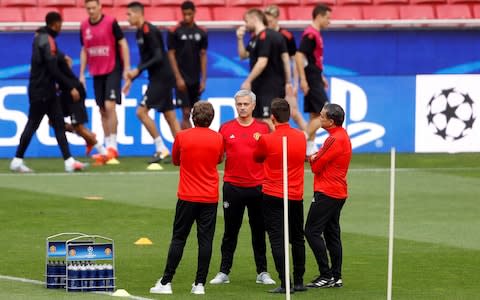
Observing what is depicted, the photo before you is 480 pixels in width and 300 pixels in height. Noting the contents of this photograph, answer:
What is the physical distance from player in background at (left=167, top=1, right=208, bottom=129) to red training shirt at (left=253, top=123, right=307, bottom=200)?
1099 cm

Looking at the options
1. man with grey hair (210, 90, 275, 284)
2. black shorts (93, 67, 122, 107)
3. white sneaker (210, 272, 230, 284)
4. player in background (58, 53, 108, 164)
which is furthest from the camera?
black shorts (93, 67, 122, 107)

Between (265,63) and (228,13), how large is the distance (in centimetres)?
473

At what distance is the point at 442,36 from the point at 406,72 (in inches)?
35.0

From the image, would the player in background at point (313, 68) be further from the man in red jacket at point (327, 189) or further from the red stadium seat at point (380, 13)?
the man in red jacket at point (327, 189)

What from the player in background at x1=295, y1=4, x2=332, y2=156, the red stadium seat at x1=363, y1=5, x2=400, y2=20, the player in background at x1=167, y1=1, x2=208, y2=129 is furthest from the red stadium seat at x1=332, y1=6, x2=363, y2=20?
the player in background at x1=295, y1=4, x2=332, y2=156

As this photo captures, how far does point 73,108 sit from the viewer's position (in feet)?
71.6

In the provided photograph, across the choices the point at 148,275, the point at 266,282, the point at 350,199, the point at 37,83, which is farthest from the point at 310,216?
the point at 37,83

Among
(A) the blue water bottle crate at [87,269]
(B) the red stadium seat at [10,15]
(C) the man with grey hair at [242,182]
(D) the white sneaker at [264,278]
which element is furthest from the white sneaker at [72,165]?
(A) the blue water bottle crate at [87,269]

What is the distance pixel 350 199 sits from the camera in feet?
59.4

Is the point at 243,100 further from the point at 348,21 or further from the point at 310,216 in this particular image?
the point at 348,21

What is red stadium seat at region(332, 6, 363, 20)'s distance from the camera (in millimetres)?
25719

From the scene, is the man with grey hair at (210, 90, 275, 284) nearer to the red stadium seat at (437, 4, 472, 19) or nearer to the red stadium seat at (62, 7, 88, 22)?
the red stadium seat at (62, 7, 88, 22)

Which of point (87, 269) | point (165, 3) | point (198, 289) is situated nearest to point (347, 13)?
point (165, 3)

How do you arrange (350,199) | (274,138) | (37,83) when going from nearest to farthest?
(274,138) < (350,199) < (37,83)
